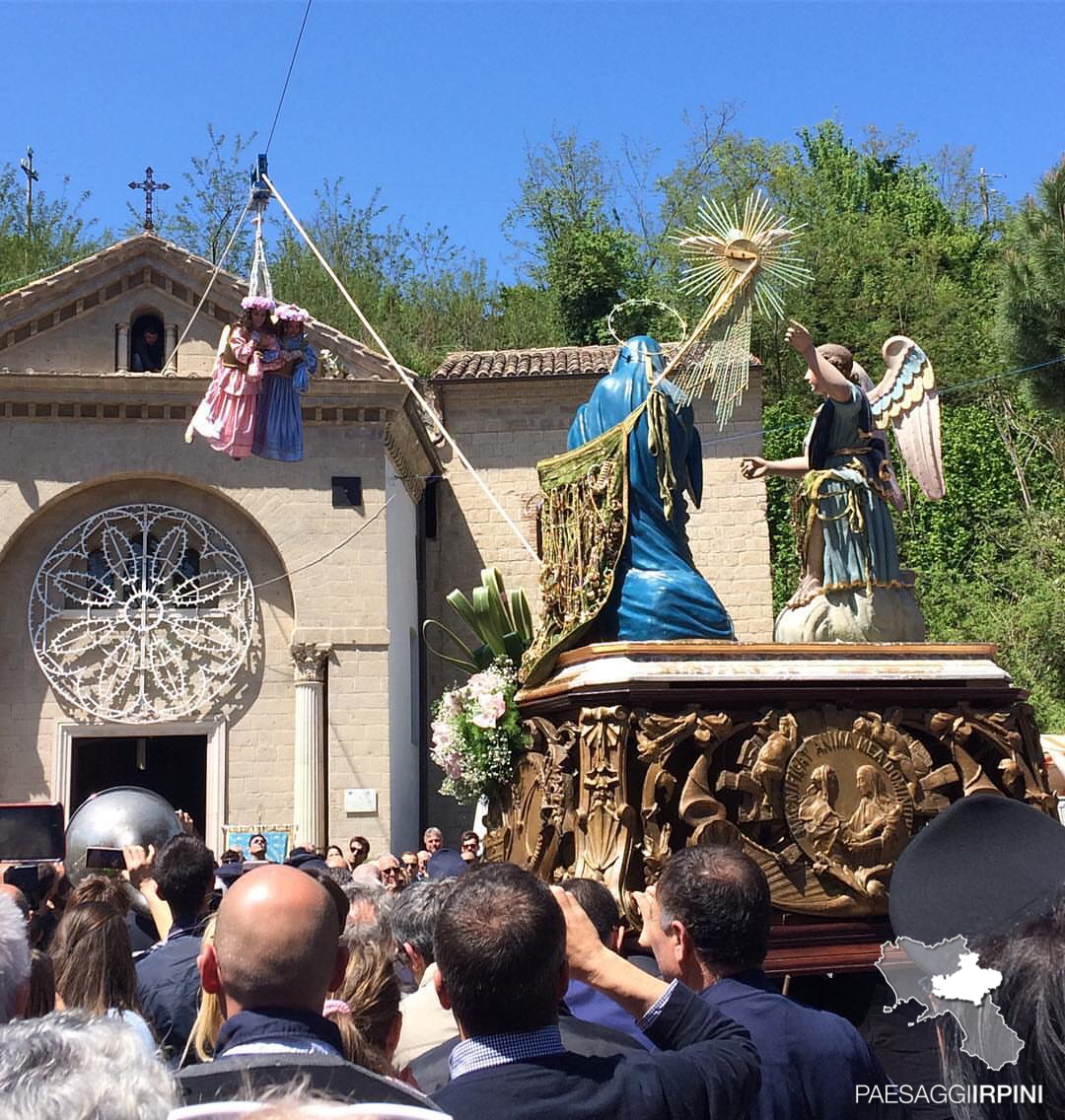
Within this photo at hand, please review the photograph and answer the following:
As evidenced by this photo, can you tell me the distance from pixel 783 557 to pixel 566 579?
53.5 ft

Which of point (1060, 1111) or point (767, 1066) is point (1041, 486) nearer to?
point (767, 1066)

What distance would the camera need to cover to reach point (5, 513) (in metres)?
19.8

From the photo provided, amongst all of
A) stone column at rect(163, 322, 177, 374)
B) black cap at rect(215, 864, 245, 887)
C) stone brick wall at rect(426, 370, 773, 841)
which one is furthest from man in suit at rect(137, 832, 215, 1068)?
stone brick wall at rect(426, 370, 773, 841)

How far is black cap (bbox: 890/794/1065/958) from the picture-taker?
86.9 inches

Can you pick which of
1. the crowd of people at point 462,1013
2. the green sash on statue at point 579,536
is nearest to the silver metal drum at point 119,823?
the green sash on statue at point 579,536

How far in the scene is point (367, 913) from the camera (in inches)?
176

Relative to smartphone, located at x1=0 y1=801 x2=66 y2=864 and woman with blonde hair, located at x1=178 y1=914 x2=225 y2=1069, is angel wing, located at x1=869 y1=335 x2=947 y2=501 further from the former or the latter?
smartphone, located at x1=0 y1=801 x2=66 y2=864

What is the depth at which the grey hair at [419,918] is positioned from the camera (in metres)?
4.57

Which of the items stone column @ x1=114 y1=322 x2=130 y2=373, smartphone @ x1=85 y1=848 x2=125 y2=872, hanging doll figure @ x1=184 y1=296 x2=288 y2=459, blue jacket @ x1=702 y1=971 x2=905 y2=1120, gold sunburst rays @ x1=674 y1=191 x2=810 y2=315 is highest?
stone column @ x1=114 y1=322 x2=130 y2=373

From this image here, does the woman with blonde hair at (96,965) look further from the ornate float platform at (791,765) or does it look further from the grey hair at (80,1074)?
the ornate float platform at (791,765)

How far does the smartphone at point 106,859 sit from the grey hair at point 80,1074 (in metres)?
6.20

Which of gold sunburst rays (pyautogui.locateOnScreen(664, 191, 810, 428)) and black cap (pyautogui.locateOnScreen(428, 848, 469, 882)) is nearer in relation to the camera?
black cap (pyautogui.locateOnScreen(428, 848, 469, 882))

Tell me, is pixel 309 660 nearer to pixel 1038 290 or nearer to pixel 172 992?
pixel 1038 290

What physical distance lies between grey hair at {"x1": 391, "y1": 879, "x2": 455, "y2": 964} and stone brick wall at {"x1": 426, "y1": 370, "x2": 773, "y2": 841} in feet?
62.1
